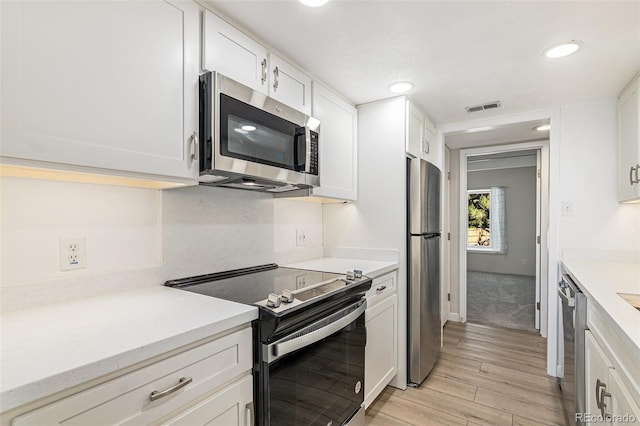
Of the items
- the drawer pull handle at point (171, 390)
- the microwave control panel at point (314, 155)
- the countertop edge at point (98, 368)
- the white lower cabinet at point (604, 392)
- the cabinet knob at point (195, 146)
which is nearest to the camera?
the countertop edge at point (98, 368)

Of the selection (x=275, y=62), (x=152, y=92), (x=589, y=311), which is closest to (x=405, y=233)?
(x=589, y=311)

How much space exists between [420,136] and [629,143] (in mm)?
1302

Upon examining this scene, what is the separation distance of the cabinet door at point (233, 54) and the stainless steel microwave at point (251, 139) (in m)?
0.09

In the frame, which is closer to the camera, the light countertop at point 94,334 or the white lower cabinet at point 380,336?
the light countertop at point 94,334

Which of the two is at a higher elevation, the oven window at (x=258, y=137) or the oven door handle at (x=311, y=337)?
the oven window at (x=258, y=137)

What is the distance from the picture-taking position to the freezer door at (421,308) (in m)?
2.32

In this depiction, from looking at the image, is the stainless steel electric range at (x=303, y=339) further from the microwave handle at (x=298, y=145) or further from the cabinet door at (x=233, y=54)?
the cabinet door at (x=233, y=54)

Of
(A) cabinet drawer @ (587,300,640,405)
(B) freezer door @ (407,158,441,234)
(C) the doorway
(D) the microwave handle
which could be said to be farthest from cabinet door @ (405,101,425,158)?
(C) the doorway

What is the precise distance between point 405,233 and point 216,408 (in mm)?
1677

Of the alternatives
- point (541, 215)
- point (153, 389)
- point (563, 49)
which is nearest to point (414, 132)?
point (563, 49)

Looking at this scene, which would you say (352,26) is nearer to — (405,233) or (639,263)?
(405,233)

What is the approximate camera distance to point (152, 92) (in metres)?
1.15

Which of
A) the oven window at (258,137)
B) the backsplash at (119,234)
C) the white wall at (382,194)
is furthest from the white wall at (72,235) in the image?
the white wall at (382,194)

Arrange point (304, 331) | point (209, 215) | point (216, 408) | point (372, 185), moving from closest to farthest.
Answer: point (216, 408) → point (304, 331) → point (209, 215) → point (372, 185)
